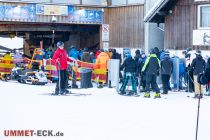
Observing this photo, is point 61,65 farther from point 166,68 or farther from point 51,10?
point 51,10

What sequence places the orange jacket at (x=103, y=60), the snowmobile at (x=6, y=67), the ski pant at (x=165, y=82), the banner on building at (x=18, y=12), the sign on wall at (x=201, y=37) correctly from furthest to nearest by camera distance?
the banner on building at (x=18, y=12), the snowmobile at (x=6, y=67), the sign on wall at (x=201, y=37), the orange jacket at (x=103, y=60), the ski pant at (x=165, y=82)

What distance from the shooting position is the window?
2570 centimetres

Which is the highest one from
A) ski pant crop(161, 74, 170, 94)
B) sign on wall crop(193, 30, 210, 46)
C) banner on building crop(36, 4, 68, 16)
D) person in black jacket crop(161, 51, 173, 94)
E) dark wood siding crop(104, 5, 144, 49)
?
banner on building crop(36, 4, 68, 16)

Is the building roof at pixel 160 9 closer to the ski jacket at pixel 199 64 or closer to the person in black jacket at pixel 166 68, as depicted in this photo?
the person in black jacket at pixel 166 68

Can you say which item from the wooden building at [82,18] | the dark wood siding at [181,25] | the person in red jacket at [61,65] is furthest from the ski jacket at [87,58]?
the wooden building at [82,18]

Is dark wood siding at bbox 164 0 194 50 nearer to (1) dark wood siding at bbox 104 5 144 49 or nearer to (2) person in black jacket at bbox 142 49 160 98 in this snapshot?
(1) dark wood siding at bbox 104 5 144 49

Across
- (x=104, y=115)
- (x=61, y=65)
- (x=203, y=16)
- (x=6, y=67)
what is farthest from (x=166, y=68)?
(x=6, y=67)

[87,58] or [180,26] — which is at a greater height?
[180,26]

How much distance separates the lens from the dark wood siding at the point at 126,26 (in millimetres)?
32781

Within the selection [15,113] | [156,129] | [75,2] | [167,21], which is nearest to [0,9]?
[75,2]

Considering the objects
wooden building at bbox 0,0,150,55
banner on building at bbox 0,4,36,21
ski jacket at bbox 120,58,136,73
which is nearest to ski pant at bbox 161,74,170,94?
ski jacket at bbox 120,58,136,73

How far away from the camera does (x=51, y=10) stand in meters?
33.1

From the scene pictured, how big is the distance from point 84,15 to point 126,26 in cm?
299

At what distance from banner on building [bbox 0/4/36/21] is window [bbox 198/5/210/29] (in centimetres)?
1166
